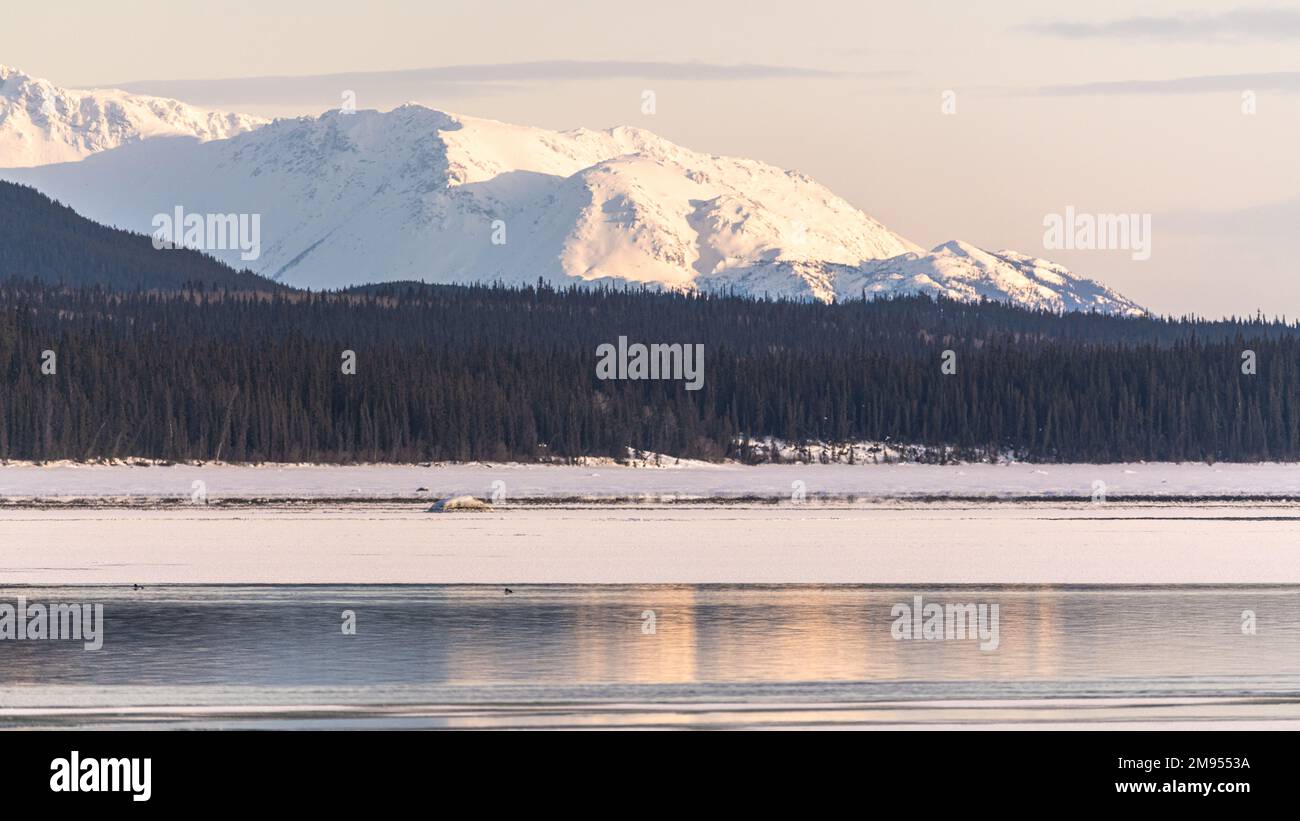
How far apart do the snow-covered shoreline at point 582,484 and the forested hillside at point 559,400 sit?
11820 mm

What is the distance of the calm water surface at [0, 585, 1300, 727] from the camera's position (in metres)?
22.1

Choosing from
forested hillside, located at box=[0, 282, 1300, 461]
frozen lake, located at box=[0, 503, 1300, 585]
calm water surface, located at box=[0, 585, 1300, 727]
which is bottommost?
calm water surface, located at box=[0, 585, 1300, 727]

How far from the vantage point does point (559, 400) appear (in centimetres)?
16338

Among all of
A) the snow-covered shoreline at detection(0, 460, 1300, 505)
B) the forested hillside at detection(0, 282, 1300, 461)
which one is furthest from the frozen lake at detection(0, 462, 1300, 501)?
the forested hillside at detection(0, 282, 1300, 461)

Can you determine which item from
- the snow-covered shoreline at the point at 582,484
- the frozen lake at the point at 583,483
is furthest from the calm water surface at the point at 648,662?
the frozen lake at the point at 583,483

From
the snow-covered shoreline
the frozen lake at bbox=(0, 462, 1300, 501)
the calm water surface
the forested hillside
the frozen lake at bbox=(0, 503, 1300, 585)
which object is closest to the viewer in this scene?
the calm water surface

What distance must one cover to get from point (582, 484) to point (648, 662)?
7482cm

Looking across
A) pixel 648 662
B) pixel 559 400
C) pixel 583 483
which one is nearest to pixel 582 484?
pixel 583 483

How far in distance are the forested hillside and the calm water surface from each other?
11617 centimetres

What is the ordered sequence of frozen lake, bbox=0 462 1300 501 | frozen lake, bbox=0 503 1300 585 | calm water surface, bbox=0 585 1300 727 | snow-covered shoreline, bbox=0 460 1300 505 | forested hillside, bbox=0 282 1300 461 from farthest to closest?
1. forested hillside, bbox=0 282 1300 461
2. frozen lake, bbox=0 462 1300 501
3. snow-covered shoreline, bbox=0 460 1300 505
4. frozen lake, bbox=0 503 1300 585
5. calm water surface, bbox=0 585 1300 727

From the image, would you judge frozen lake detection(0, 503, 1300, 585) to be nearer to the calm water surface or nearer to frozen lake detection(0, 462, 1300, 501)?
the calm water surface

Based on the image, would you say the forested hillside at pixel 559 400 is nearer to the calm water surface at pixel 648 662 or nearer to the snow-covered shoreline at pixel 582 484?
the snow-covered shoreline at pixel 582 484

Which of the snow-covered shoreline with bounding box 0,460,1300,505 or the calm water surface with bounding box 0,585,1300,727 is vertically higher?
the snow-covered shoreline with bounding box 0,460,1300,505

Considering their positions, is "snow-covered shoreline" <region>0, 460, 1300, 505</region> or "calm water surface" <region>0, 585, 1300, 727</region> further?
"snow-covered shoreline" <region>0, 460, 1300, 505</region>
